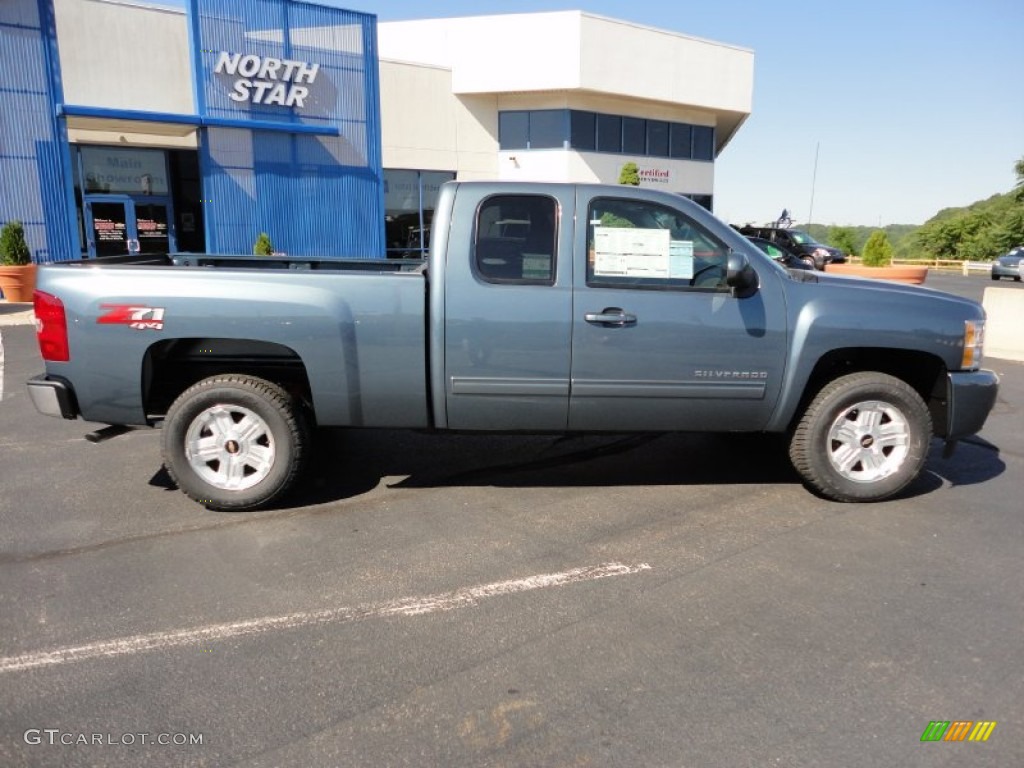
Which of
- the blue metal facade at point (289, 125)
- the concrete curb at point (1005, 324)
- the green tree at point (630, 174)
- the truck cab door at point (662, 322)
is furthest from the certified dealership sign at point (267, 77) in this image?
the truck cab door at point (662, 322)

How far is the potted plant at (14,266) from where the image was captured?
1566cm

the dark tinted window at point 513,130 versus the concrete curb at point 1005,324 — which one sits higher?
the dark tinted window at point 513,130

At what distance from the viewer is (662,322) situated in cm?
440

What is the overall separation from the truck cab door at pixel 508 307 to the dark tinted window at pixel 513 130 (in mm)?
24481

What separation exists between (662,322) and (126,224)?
65.8ft

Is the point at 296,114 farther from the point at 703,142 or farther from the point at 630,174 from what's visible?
the point at 703,142

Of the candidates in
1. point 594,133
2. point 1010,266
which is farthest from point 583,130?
point 1010,266

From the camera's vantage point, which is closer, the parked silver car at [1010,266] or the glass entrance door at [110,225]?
the glass entrance door at [110,225]

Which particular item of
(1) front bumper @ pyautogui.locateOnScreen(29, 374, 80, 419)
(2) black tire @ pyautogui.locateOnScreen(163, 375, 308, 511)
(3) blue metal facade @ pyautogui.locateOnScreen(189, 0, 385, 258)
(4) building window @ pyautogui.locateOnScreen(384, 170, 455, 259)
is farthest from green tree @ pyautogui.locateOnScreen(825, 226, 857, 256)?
(1) front bumper @ pyautogui.locateOnScreen(29, 374, 80, 419)

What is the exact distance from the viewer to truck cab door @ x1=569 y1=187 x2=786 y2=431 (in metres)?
4.40

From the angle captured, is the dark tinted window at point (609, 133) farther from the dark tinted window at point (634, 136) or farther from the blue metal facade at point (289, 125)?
the blue metal facade at point (289, 125)

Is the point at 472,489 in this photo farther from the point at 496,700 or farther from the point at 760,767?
the point at 760,767

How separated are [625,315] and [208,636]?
107 inches

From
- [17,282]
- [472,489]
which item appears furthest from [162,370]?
[17,282]
